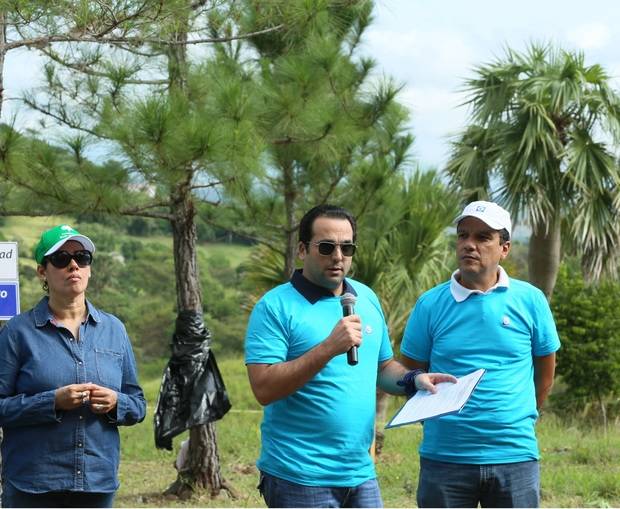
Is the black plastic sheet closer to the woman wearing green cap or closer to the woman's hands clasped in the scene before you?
the woman wearing green cap

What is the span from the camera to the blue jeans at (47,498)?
3430mm

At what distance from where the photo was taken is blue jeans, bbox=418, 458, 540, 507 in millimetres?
3658

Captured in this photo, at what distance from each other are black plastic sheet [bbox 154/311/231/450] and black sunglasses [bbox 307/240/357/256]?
4.39 m

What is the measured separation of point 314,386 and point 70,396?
30.1 inches

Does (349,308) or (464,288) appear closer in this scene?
(349,308)

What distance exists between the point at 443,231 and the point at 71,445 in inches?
432

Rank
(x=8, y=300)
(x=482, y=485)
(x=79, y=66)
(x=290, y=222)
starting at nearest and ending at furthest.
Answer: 1. (x=482, y=485)
2. (x=8, y=300)
3. (x=79, y=66)
4. (x=290, y=222)

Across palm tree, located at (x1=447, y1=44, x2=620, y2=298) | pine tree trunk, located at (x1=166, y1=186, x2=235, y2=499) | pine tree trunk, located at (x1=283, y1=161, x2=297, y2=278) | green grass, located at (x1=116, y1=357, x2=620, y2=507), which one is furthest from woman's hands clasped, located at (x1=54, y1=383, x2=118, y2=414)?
palm tree, located at (x1=447, y1=44, x2=620, y2=298)

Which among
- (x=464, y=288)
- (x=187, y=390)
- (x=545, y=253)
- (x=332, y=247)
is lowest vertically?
(x=187, y=390)

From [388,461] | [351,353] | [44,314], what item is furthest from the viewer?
[388,461]

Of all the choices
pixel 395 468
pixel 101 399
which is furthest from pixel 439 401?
pixel 395 468

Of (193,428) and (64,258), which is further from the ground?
(64,258)

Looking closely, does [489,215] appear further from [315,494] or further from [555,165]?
[555,165]

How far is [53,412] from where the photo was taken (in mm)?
3367
